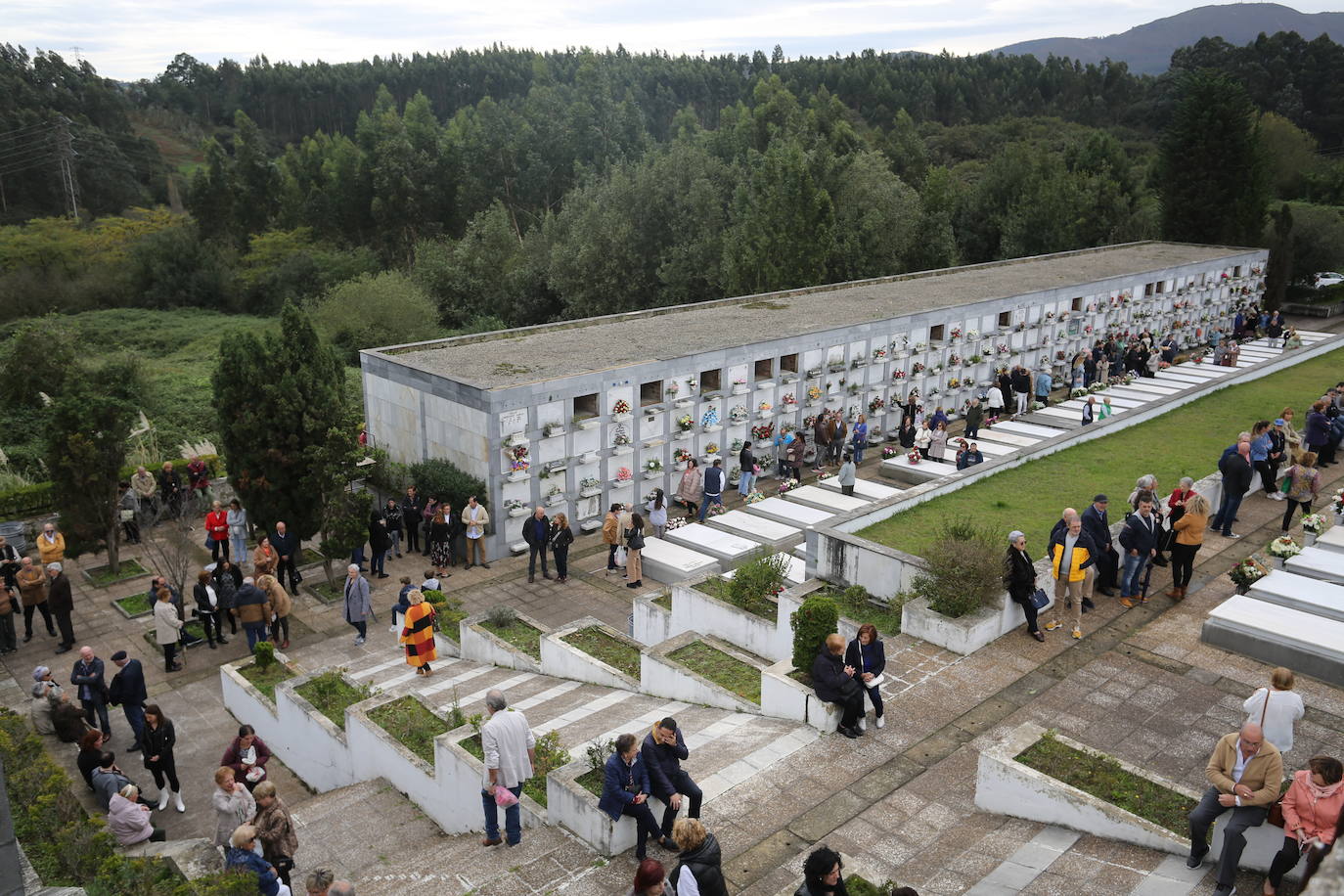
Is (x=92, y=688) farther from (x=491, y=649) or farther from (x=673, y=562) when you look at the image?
(x=673, y=562)

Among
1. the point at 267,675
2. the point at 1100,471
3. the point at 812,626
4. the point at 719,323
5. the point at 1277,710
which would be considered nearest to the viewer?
the point at 1277,710

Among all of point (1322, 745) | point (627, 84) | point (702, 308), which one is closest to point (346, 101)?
point (627, 84)

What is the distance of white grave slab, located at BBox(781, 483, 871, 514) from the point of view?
1953 centimetres

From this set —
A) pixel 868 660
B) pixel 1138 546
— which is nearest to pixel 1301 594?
pixel 1138 546

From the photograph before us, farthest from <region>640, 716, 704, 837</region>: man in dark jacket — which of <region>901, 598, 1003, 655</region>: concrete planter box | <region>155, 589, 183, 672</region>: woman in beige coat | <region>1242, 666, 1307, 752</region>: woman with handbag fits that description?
<region>155, 589, 183, 672</region>: woman in beige coat

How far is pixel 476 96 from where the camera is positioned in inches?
4259

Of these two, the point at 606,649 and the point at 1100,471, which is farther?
the point at 1100,471

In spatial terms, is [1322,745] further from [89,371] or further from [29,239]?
[29,239]

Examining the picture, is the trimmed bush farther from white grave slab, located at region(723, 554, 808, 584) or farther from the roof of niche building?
the roof of niche building

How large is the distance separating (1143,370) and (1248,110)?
890 inches

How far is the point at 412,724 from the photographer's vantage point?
11508 millimetres

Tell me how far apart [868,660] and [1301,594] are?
6.11 metres

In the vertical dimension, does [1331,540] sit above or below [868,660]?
below

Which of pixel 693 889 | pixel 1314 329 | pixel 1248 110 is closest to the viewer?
pixel 693 889
